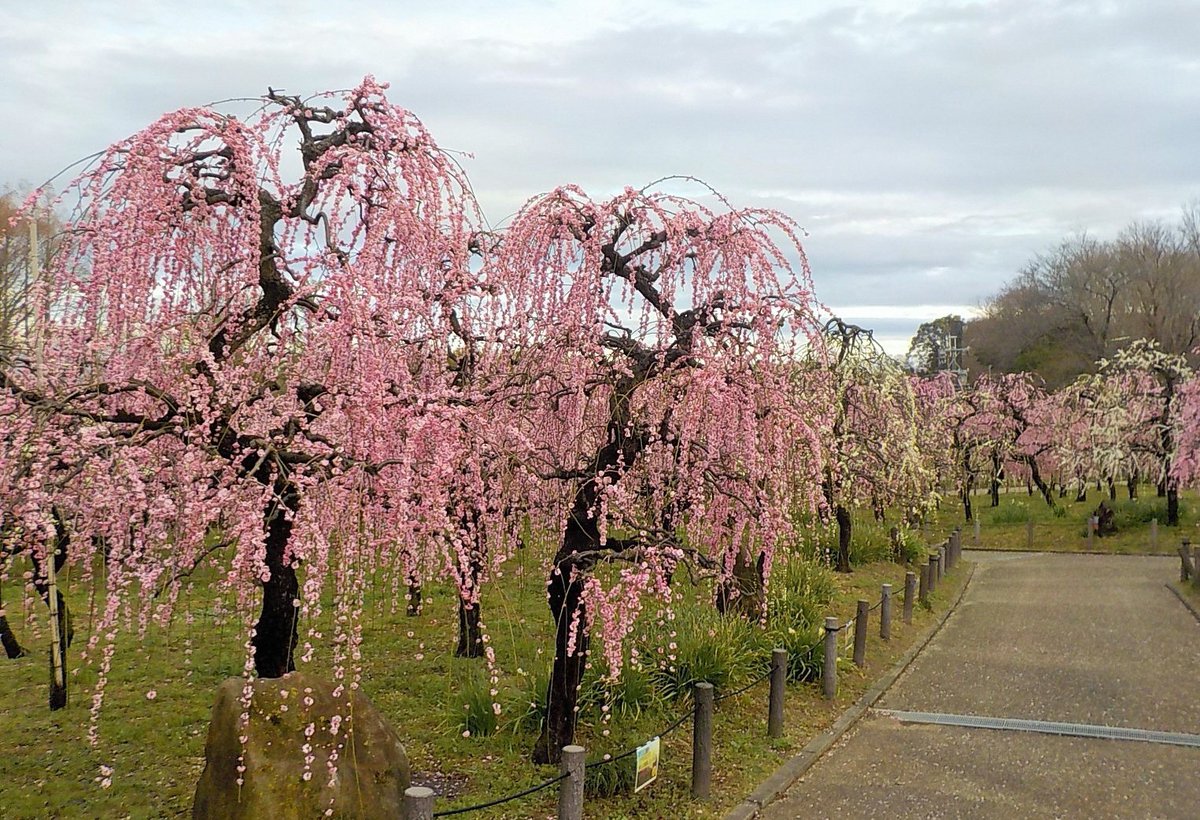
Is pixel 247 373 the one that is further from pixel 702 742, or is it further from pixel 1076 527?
pixel 1076 527

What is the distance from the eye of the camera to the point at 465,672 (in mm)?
9008

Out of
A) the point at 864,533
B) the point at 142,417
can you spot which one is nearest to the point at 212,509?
the point at 142,417

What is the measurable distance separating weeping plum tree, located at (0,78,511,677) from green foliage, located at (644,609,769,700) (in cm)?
378

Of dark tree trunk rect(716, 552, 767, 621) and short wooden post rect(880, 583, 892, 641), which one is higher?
dark tree trunk rect(716, 552, 767, 621)

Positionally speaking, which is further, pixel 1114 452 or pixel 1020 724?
pixel 1114 452

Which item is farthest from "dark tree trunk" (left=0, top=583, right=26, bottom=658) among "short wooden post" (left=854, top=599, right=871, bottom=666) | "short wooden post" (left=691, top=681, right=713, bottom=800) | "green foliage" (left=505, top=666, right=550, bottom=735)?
"short wooden post" (left=854, top=599, right=871, bottom=666)

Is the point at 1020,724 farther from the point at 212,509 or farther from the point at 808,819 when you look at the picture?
the point at 212,509

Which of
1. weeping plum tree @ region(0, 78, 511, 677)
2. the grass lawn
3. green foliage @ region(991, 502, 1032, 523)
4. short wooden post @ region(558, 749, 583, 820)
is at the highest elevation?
weeping plum tree @ region(0, 78, 511, 677)

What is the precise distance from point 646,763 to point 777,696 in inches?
88.3

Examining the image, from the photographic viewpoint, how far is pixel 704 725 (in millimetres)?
6418

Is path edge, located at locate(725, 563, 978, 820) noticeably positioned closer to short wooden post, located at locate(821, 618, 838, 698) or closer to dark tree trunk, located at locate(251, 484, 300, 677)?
short wooden post, located at locate(821, 618, 838, 698)

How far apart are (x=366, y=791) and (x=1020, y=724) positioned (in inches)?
258

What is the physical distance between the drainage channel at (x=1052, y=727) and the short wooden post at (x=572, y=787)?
4.71 meters

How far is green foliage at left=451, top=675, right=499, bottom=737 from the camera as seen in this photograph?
23.8 ft
